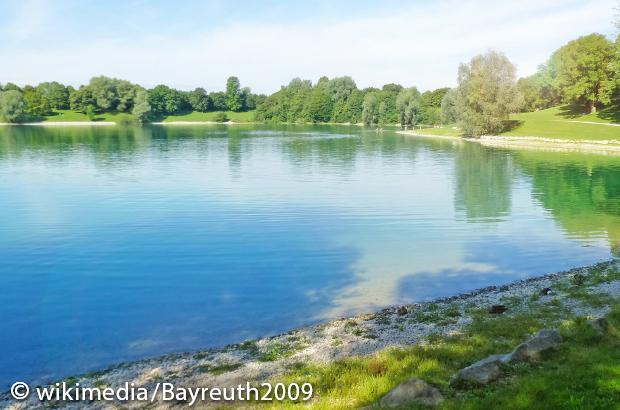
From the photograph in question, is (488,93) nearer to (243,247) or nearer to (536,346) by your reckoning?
(243,247)

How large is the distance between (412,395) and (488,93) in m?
119

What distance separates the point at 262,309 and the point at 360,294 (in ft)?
14.8

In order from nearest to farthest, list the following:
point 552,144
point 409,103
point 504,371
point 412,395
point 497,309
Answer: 1. point 412,395
2. point 504,371
3. point 497,309
4. point 552,144
5. point 409,103

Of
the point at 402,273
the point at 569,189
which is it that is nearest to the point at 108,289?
the point at 402,273

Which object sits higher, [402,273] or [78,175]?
[78,175]

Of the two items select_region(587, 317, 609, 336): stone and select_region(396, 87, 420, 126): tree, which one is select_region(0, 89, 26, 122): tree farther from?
select_region(587, 317, 609, 336): stone

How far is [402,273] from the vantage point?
82.0 ft

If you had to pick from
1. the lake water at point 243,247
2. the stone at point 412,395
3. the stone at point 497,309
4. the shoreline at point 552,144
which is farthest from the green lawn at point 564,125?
the stone at point 412,395

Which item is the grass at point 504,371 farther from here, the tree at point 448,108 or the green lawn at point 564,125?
the tree at point 448,108

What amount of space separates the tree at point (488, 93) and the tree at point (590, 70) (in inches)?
613

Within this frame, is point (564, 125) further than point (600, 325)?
Yes

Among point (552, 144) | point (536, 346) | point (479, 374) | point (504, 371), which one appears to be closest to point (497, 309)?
point (536, 346)

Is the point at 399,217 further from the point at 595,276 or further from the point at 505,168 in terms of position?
the point at 505,168

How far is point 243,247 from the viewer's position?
29406 mm
